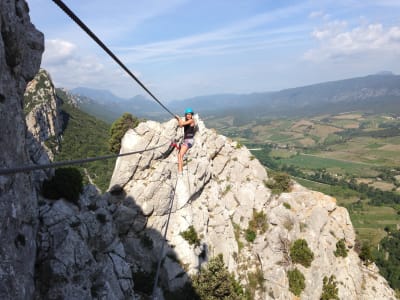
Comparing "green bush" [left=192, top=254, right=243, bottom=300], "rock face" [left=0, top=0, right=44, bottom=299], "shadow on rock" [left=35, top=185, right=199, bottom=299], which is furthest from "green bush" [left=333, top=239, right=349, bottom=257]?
"rock face" [left=0, top=0, right=44, bottom=299]

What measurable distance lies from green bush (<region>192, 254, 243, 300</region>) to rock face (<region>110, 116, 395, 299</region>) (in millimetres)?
1395

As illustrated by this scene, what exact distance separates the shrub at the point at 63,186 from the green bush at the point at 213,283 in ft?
42.7

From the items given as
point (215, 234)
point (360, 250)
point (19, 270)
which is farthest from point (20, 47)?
point (360, 250)

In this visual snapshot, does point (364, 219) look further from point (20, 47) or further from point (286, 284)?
point (20, 47)

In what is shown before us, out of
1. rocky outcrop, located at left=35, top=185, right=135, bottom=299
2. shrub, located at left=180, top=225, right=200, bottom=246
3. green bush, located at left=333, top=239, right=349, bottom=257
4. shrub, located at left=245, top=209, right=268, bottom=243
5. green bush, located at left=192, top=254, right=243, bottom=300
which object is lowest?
green bush, located at left=333, top=239, right=349, bottom=257

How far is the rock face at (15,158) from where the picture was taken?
10.1 metres

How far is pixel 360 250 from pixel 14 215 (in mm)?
36704

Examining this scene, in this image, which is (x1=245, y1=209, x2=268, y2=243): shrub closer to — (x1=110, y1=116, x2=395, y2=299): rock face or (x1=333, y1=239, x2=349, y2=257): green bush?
(x1=110, y1=116, x2=395, y2=299): rock face

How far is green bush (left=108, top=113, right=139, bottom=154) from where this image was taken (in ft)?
123

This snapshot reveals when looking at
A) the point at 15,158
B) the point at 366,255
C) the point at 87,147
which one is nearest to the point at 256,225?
the point at 366,255

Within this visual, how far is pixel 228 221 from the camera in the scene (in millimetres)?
33250

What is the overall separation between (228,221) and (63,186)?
19.4 metres

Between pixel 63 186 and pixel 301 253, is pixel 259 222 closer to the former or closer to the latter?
pixel 301 253

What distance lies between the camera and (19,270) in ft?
35.6
